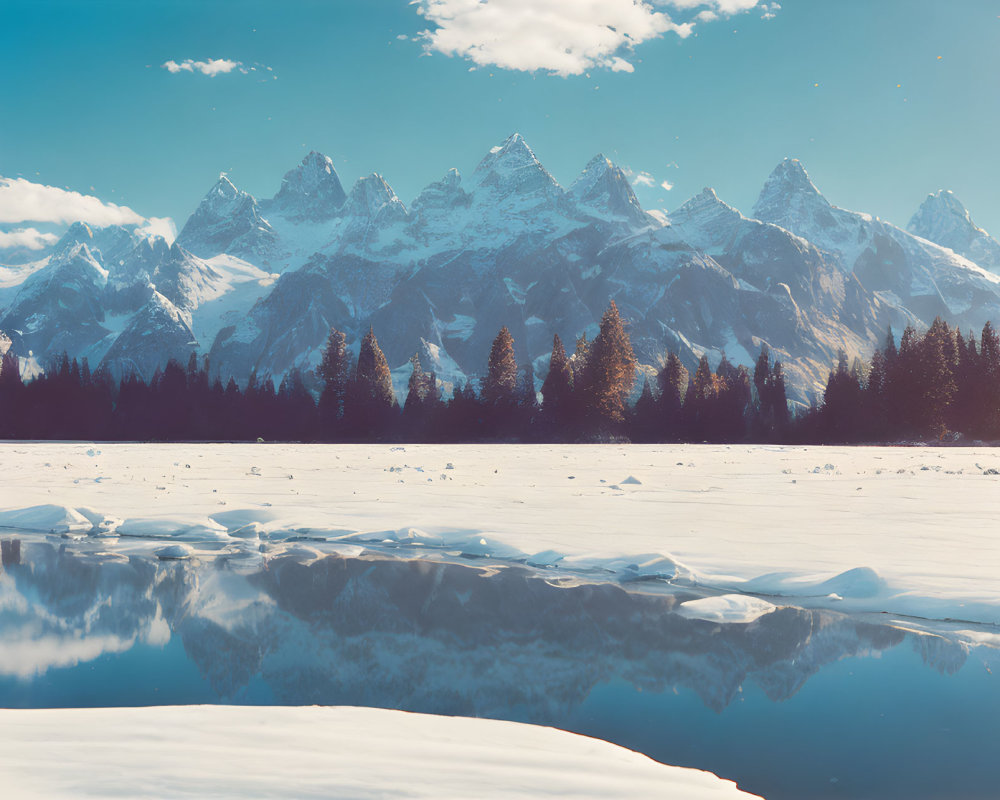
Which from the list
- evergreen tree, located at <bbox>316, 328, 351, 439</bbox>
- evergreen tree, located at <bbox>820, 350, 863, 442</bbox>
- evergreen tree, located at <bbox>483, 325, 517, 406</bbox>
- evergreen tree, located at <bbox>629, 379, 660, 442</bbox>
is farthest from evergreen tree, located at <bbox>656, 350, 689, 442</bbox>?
evergreen tree, located at <bbox>316, 328, 351, 439</bbox>

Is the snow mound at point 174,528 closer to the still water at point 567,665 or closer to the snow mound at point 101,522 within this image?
the snow mound at point 101,522

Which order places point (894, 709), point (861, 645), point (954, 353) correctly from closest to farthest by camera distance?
1. point (894, 709)
2. point (861, 645)
3. point (954, 353)

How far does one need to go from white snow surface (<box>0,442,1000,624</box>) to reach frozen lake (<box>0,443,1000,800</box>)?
0.06 m

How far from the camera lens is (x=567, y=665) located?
6.17 m

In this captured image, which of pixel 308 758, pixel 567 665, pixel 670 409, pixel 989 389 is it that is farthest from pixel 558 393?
pixel 308 758

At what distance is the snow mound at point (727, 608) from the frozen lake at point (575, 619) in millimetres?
26

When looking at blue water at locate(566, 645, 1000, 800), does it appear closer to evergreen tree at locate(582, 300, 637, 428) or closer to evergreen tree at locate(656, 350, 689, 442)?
evergreen tree at locate(582, 300, 637, 428)

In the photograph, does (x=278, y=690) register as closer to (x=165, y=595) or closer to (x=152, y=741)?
(x=152, y=741)

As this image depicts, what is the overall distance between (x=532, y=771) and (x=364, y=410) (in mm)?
77608

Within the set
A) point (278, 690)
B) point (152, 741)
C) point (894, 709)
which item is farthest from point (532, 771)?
point (894, 709)

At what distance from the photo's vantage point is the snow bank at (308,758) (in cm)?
326

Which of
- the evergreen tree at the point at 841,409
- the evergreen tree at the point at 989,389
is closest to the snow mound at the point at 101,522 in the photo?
the evergreen tree at the point at 841,409

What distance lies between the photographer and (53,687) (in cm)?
555

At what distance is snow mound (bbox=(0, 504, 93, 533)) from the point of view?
12867mm
